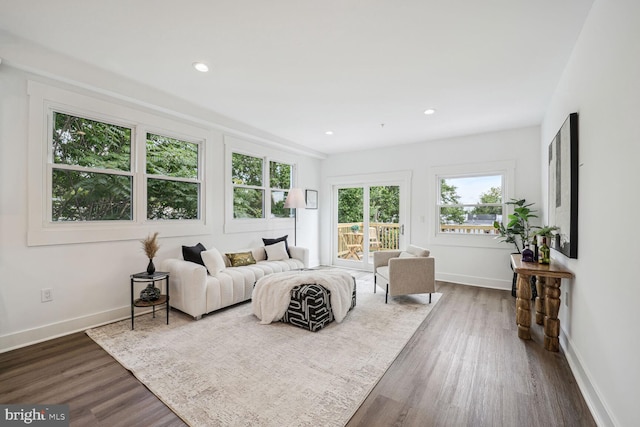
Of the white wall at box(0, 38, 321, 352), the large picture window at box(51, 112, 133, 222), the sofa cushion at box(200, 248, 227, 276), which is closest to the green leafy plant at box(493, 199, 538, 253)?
the sofa cushion at box(200, 248, 227, 276)

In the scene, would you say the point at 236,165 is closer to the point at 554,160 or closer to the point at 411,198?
the point at 411,198

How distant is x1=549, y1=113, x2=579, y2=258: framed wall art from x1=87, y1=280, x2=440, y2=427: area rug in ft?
5.36

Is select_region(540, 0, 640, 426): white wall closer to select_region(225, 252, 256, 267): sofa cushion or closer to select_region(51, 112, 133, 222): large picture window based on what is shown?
select_region(225, 252, 256, 267): sofa cushion

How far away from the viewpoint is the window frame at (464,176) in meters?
4.64

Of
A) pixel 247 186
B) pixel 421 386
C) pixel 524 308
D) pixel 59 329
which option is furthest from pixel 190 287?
pixel 524 308

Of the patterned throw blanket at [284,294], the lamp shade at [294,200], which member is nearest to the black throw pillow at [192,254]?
the patterned throw blanket at [284,294]

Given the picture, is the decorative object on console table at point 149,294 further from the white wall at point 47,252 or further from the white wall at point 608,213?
the white wall at point 608,213

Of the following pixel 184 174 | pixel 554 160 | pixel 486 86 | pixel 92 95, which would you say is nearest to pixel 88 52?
pixel 92 95

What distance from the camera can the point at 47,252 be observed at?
275 centimetres

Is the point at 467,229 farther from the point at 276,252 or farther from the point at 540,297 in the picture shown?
the point at 276,252

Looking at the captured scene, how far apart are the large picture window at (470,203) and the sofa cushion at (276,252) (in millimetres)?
2931

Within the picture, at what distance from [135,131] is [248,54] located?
189 centimetres

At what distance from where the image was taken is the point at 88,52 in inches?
101

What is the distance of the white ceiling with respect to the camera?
6.53 feet
